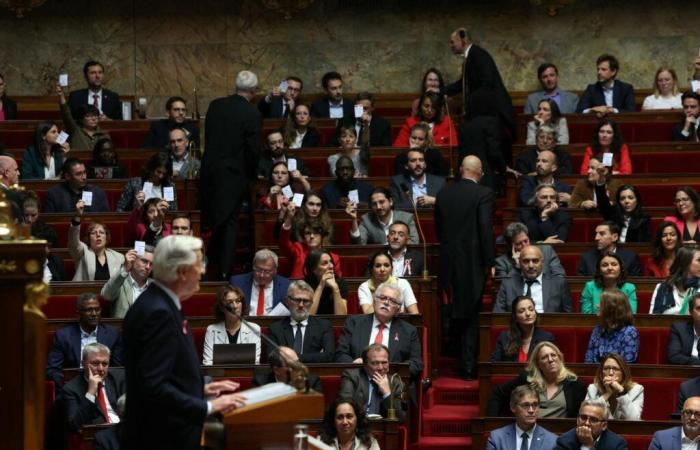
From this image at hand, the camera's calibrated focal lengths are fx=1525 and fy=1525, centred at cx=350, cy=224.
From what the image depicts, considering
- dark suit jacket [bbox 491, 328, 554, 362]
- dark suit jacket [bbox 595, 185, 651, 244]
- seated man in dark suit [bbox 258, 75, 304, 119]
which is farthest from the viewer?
seated man in dark suit [bbox 258, 75, 304, 119]

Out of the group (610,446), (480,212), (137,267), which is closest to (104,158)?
(137,267)

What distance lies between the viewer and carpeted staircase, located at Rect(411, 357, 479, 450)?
26.4 feet

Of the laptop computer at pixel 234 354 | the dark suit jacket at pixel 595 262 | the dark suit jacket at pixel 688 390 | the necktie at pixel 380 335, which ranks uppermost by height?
the dark suit jacket at pixel 595 262

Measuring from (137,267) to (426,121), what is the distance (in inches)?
133

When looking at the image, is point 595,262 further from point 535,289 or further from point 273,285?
point 273,285

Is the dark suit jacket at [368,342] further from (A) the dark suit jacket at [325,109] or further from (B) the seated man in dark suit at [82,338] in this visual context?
(A) the dark suit jacket at [325,109]

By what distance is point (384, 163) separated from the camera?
1098cm

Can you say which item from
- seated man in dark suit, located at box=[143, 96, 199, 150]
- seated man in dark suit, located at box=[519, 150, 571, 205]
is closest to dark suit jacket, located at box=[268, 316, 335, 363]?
seated man in dark suit, located at box=[519, 150, 571, 205]

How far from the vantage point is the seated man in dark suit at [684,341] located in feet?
25.8

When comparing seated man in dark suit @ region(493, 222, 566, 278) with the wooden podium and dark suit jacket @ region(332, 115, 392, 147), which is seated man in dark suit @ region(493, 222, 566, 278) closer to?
dark suit jacket @ region(332, 115, 392, 147)

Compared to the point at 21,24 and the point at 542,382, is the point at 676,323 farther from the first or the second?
the point at 21,24

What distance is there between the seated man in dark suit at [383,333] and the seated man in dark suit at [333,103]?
161 inches

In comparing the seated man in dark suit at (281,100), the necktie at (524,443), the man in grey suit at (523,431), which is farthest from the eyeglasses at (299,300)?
the seated man in dark suit at (281,100)

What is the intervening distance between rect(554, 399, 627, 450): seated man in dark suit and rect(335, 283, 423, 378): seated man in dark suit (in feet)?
4.01
